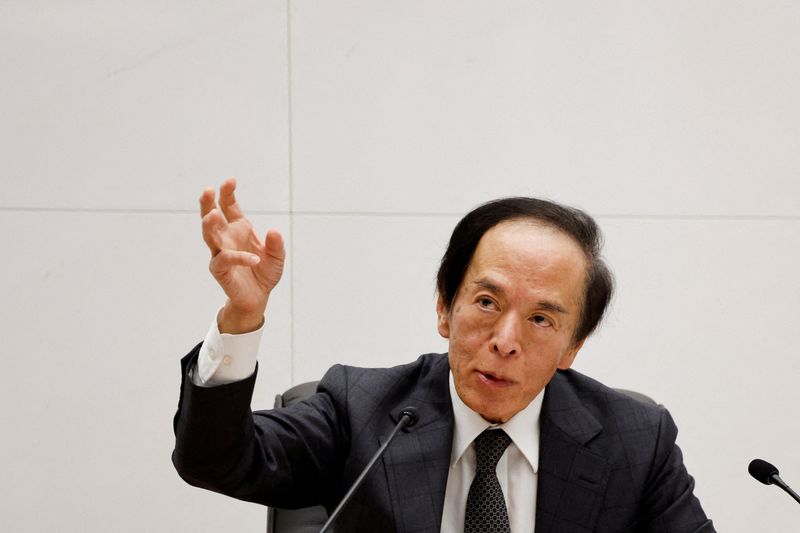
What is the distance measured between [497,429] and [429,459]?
15 centimetres

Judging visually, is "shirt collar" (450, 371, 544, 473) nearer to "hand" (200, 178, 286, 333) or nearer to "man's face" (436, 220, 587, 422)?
"man's face" (436, 220, 587, 422)

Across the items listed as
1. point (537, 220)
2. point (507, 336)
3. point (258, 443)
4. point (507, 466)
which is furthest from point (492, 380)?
point (258, 443)

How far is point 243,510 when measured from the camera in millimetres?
2715

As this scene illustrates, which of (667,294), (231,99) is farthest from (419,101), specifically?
(667,294)

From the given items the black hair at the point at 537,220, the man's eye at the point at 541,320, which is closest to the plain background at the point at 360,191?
the black hair at the point at 537,220

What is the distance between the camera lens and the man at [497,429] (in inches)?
64.7

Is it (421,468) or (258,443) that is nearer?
(258,443)

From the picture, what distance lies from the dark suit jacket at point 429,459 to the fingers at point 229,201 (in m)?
0.36

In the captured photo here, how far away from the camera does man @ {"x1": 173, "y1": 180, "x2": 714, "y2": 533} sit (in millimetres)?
1644

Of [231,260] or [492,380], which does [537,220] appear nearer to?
[492,380]

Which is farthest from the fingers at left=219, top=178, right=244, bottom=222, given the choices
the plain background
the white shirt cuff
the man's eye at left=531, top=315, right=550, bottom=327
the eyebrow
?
the plain background

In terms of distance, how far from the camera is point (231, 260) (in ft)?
4.39

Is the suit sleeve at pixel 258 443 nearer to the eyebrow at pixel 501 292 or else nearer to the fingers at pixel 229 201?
the fingers at pixel 229 201

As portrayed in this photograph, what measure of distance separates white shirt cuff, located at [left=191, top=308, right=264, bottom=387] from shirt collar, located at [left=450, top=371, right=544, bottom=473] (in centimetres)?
48
